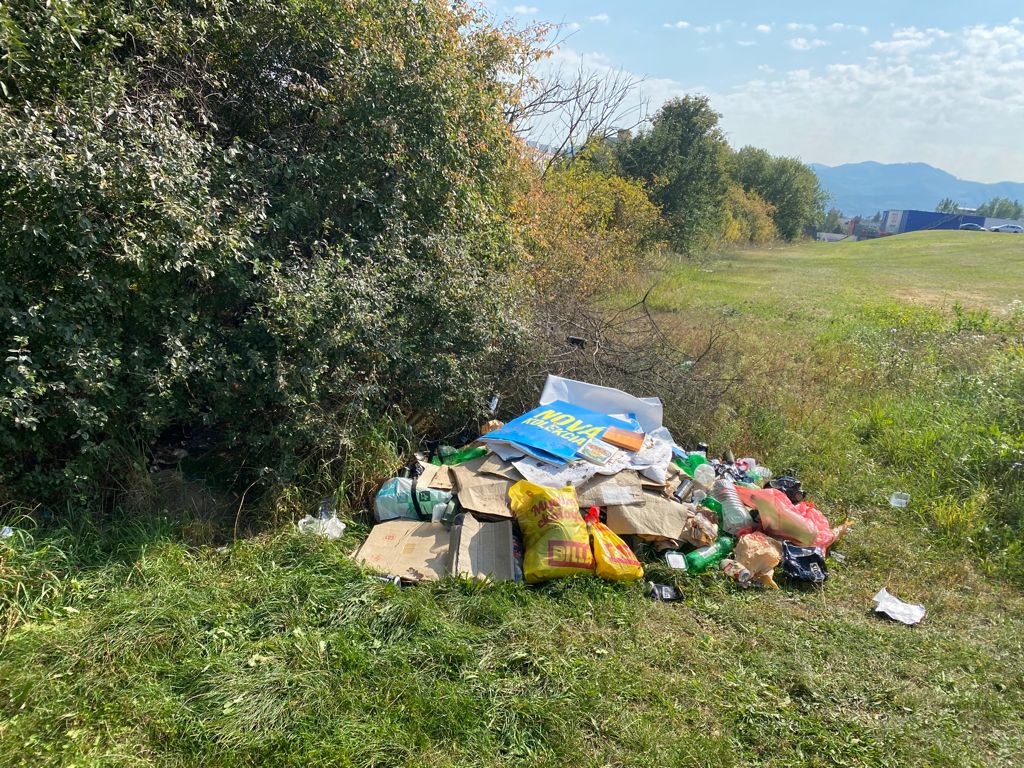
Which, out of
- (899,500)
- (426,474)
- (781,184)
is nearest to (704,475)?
(899,500)

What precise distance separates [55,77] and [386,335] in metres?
2.11

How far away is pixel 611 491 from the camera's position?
3.53m

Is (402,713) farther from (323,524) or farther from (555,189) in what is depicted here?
(555,189)

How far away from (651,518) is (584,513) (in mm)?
393

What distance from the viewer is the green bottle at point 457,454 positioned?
394 centimetres

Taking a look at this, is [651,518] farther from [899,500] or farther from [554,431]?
[899,500]

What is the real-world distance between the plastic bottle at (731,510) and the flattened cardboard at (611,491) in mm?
533

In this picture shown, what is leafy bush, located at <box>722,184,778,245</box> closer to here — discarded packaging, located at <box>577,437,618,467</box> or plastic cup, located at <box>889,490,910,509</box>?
plastic cup, located at <box>889,490,910,509</box>

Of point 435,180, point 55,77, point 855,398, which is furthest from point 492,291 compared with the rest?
point 855,398

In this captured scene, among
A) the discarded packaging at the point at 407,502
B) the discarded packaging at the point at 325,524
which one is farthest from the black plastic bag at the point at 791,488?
the discarded packaging at the point at 325,524

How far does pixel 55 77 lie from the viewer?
2.96 m

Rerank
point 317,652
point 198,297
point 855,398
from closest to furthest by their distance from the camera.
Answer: point 317,652, point 198,297, point 855,398

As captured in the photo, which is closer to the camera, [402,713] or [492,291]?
[402,713]

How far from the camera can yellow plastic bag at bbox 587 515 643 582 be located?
303 centimetres
